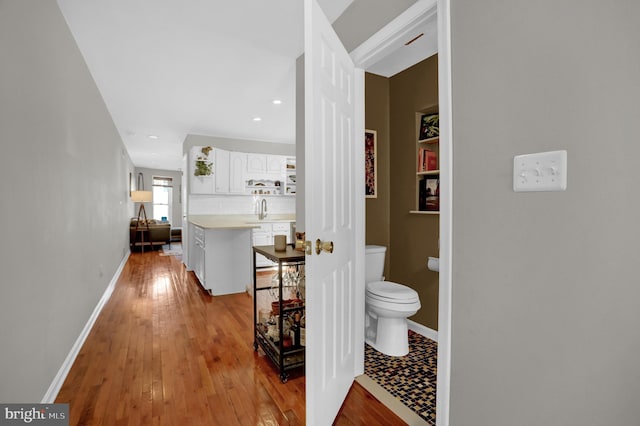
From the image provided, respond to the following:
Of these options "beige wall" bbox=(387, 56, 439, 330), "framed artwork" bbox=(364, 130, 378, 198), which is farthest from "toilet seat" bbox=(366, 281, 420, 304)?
"framed artwork" bbox=(364, 130, 378, 198)

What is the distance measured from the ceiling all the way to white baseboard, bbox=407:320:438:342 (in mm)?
2444

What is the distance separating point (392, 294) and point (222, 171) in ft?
14.6

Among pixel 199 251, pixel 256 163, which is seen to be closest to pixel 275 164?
pixel 256 163

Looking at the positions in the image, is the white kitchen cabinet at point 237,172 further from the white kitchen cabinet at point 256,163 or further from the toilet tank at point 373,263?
the toilet tank at point 373,263

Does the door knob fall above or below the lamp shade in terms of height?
below

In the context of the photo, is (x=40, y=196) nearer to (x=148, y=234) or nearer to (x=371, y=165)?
(x=371, y=165)

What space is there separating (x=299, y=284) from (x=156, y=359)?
4.26 feet

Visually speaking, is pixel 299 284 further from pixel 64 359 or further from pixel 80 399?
pixel 64 359

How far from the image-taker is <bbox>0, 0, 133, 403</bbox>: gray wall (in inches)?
54.7

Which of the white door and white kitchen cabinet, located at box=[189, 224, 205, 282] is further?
white kitchen cabinet, located at box=[189, 224, 205, 282]

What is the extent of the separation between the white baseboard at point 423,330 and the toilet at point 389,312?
351mm

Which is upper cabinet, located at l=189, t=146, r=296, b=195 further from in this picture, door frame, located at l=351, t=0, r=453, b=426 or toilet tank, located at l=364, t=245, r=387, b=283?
door frame, located at l=351, t=0, r=453, b=426

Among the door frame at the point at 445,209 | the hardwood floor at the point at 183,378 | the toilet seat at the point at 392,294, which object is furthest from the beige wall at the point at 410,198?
the door frame at the point at 445,209

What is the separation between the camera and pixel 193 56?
8.96ft
